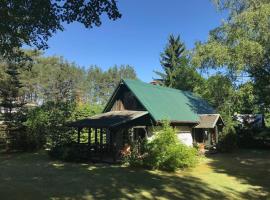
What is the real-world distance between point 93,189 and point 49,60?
2799 inches

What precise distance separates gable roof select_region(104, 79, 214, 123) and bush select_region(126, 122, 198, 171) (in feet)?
13.1

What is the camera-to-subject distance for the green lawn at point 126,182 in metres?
13.7

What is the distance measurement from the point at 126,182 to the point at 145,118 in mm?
10039

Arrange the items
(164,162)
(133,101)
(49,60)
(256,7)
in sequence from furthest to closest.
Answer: (49,60) < (133,101) < (256,7) < (164,162)

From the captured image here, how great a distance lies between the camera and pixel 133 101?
27547 millimetres

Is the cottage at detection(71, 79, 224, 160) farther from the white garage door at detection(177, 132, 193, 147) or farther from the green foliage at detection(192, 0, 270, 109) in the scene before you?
the green foliage at detection(192, 0, 270, 109)

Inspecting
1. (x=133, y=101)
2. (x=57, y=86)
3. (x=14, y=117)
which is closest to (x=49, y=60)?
(x=57, y=86)

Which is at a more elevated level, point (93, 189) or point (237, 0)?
point (237, 0)

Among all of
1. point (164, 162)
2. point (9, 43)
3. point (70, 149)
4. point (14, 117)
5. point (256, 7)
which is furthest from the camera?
point (14, 117)

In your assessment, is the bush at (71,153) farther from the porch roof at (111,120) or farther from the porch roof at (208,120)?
the porch roof at (208,120)

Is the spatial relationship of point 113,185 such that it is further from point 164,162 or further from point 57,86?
point 57,86

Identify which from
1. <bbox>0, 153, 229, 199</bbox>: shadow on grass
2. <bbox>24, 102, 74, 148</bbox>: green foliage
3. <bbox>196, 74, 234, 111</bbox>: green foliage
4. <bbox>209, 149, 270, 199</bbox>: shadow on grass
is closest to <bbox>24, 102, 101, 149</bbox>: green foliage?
<bbox>24, 102, 74, 148</bbox>: green foliage

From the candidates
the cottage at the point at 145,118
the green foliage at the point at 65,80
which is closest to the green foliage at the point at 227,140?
the cottage at the point at 145,118

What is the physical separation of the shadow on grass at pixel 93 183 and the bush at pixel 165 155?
0.97 m
